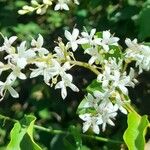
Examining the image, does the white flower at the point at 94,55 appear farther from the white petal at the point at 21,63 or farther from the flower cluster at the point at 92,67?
the white petal at the point at 21,63

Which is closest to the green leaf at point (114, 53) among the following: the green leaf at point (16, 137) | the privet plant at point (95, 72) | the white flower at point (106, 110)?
the privet plant at point (95, 72)

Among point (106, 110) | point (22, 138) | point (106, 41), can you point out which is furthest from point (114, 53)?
point (22, 138)

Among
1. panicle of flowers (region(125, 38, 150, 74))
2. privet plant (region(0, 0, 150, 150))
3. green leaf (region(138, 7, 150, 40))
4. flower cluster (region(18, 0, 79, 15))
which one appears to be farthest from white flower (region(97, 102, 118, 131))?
green leaf (region(138, 7, 150, 40))

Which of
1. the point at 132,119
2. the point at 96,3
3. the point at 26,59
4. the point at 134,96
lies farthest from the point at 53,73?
the point at 134,96

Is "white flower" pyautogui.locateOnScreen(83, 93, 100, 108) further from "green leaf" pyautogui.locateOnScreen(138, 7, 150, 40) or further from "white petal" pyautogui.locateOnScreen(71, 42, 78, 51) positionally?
"green leaf" pyautogui.locateOnScreen(138, 7, 150, 40)

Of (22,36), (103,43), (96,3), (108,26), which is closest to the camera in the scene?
(103,43)

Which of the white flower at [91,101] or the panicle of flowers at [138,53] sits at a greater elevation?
the panicle of flowers at [138,53]

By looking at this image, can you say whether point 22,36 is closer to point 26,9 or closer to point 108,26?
point 108,26
